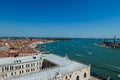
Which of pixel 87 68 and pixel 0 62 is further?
pixel 0 62

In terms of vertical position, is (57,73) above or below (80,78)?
above

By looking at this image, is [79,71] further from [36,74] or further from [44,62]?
[44,62]

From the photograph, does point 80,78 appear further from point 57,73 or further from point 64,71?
point 57,73

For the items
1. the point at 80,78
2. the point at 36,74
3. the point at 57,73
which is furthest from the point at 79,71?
the point at 36,74

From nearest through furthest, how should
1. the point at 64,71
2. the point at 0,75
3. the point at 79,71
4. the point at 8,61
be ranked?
the point at 64,71 → the point at 79,71 → the point at 0,75 → the point at 8,61

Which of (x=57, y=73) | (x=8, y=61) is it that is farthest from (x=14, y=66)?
(x=57, y=73)

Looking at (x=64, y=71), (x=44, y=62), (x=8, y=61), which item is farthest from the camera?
(x=44, y=62)
